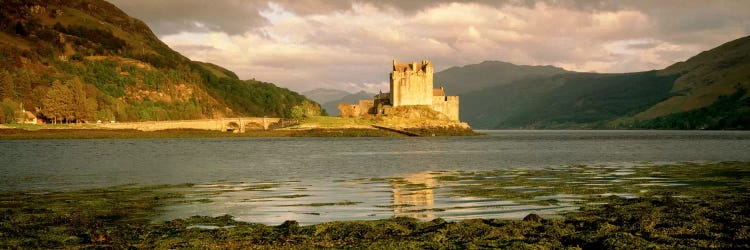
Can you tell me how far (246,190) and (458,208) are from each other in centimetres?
1167

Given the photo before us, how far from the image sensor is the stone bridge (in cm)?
13630

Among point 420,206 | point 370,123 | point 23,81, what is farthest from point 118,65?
point 420,206

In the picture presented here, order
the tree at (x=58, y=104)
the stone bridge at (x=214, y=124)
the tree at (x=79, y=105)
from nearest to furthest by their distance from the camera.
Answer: the tree at (x=58, y=104), the tree at (x=79, y=105), the stone bridge at (x=214, y=124)

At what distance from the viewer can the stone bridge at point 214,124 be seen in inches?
5366

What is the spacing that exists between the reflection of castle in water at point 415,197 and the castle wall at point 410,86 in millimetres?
112318

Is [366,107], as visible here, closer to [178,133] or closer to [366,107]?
[366,107]

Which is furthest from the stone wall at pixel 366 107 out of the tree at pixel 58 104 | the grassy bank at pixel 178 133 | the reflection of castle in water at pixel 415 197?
the reflection of castle in water at pixel 415 197

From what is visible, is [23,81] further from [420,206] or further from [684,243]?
[684,243]

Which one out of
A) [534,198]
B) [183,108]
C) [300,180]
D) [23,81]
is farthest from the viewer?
[183,108]

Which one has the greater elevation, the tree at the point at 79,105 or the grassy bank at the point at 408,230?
the tree at the point at 79,105

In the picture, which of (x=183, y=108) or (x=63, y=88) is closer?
(x=63, y=88)

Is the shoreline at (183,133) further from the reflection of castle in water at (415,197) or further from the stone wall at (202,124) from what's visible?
the reflection of castle in water at (415,197)

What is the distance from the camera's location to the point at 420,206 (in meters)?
22.2

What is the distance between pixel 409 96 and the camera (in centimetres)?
14888
